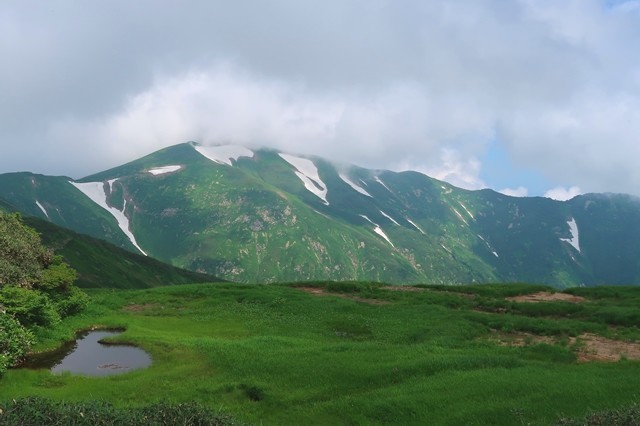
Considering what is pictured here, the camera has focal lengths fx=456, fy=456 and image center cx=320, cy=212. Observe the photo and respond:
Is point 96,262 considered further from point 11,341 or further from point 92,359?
point 11,341

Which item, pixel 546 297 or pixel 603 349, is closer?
pixel 603 349

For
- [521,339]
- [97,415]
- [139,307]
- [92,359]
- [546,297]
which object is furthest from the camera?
[546,297]

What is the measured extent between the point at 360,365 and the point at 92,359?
17.9 metres

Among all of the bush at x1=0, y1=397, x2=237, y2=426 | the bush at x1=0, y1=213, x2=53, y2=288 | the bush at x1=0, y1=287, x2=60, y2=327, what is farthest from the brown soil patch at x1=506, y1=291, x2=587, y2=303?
the bush at x1=0, y1=213, x2=53, y2=288

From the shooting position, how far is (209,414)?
12125mm

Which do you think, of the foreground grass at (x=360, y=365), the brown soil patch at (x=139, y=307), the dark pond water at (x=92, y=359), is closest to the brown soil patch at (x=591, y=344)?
the foreground grass at (x=360, y=365)

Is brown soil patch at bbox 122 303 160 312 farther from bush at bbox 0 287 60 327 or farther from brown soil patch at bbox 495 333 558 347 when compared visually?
brown soil patch at bbox 495 333 558 347

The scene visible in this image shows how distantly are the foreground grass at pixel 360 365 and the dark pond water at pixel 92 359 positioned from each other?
105cm

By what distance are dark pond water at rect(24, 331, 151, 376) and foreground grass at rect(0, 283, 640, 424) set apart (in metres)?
1.05

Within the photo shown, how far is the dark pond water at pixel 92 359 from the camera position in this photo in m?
27.2

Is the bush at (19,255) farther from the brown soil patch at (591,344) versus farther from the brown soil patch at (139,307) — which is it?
the brown soil patch at (591,344)

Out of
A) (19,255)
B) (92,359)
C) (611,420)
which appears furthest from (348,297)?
(611,420)

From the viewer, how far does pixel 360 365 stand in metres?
24.6

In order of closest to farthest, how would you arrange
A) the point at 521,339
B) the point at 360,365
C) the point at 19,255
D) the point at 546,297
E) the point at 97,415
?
the point at 97,415
the point at 360,365
the point at 521,339
the point at 19,255
the point at 546,297
